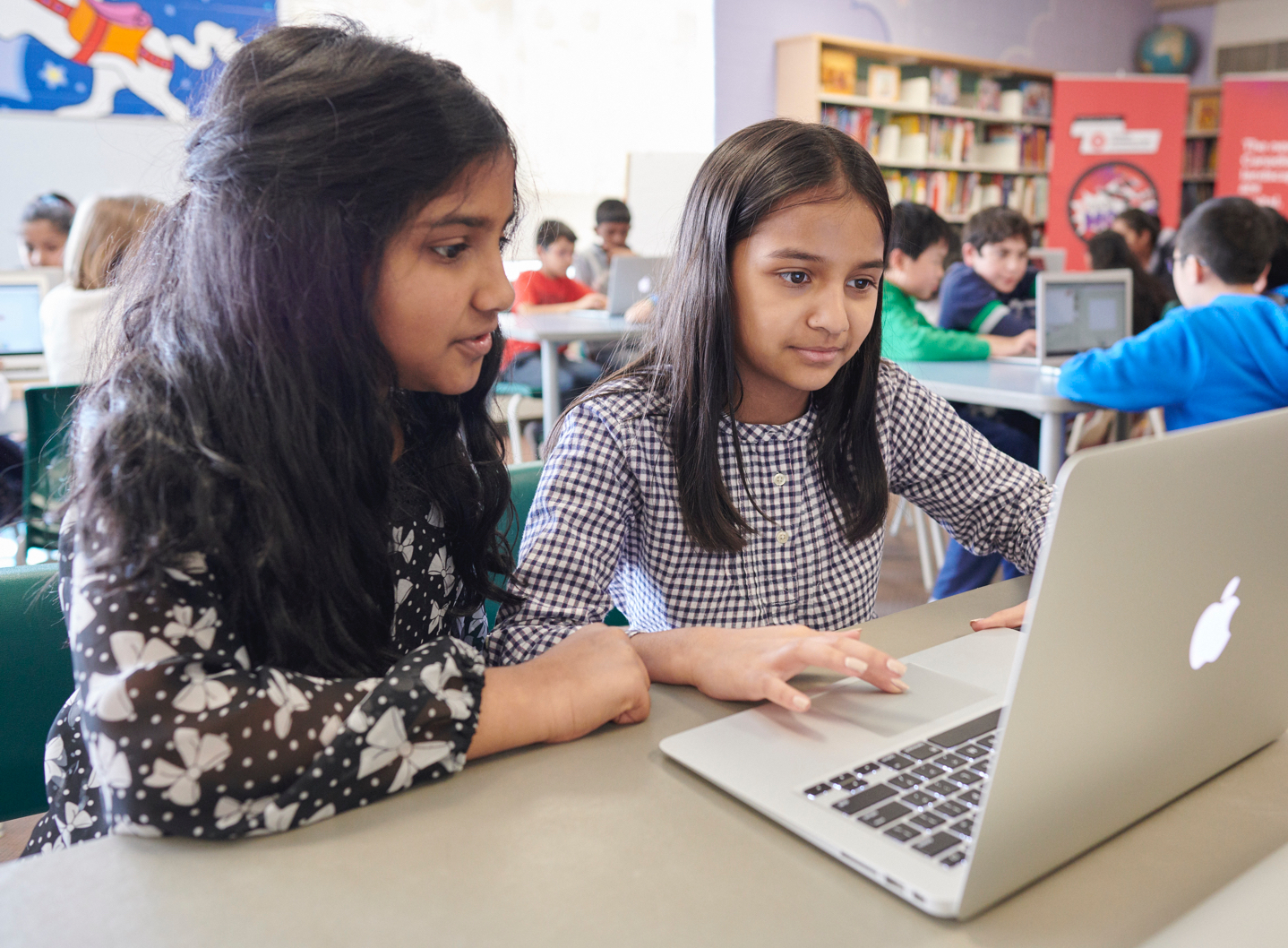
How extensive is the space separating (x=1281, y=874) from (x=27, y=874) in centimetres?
64

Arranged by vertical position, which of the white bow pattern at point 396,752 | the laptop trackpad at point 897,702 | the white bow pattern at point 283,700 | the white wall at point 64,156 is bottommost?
the laptop trackpad at point 897,702

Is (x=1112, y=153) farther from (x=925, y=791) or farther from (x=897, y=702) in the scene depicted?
(x=925, y=791)

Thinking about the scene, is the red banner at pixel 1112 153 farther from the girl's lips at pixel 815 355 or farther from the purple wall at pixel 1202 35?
the girl's lips at pixel 815 355

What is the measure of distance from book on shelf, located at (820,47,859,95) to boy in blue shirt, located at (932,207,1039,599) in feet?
7.50

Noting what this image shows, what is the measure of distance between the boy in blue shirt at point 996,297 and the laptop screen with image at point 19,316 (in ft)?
10.1

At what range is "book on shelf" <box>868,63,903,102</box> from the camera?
6336 millimetres

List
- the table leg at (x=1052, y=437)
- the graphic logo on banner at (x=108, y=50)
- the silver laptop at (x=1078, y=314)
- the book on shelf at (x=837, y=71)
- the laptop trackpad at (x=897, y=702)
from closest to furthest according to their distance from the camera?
the laptop trackpad at (x=897, y=702)
the table leg at (x=1052, y=437)
the silver laptop at (x=1078, y=314)
the graphic logo on banner at (x=108, y=50)
the book on shelf at (x=837, y=71)

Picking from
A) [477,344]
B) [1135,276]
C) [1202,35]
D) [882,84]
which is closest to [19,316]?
[477,344]

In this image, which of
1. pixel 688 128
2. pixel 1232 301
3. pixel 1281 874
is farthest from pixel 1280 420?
pixel 688 128

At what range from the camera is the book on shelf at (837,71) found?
239 inches

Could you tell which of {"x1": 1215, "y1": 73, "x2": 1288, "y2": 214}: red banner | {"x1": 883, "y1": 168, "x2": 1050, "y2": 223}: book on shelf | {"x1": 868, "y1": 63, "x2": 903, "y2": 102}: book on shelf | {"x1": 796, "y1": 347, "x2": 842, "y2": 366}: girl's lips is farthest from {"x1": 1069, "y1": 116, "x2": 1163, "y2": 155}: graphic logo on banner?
{"x1": 796, "y1": 347, "x2": 842, "y2": 366}: girl's lips

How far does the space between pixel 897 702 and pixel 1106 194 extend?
733cm

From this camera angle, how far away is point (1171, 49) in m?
7.99

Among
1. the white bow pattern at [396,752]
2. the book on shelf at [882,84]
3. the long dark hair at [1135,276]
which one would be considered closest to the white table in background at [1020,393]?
the long dark hair at [1135,276]
